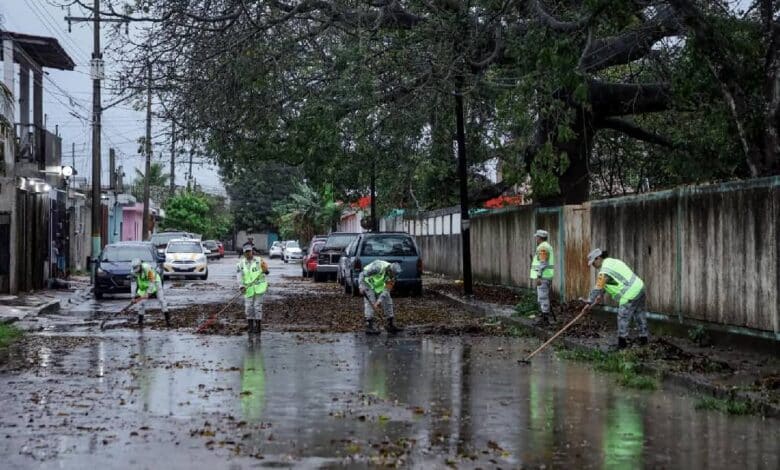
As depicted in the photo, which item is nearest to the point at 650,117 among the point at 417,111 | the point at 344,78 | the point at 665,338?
the point at 417,111

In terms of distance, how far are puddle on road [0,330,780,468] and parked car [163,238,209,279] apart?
2670 centimetres

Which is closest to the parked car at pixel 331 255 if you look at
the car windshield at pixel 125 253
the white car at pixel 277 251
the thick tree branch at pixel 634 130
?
the car windshield at pixel 125 253

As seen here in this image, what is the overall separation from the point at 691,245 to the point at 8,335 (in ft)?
36.8

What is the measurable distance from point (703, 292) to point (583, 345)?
1905mm

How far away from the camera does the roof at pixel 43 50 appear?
31.8 meters

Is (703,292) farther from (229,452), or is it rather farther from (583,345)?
(229,452)

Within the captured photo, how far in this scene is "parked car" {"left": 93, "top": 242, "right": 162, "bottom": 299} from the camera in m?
30.0

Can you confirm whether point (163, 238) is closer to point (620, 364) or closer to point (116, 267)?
point (116, 267)

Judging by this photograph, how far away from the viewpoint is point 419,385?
1244 cm

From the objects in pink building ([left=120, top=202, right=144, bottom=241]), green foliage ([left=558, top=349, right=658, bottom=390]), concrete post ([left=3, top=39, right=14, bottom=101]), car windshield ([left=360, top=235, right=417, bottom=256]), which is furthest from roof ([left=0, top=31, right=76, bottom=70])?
pink building ([left=120, top=202, right=144, bottom=241])

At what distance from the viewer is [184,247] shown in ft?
142

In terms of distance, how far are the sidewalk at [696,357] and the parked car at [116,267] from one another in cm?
1358

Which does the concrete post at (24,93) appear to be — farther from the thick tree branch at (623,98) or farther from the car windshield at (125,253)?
the thick tree branch at (623,98)

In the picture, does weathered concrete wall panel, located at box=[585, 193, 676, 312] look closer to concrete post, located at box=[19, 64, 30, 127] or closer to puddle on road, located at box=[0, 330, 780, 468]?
puddle on road, located at box=[0, 330, 780, 468]
